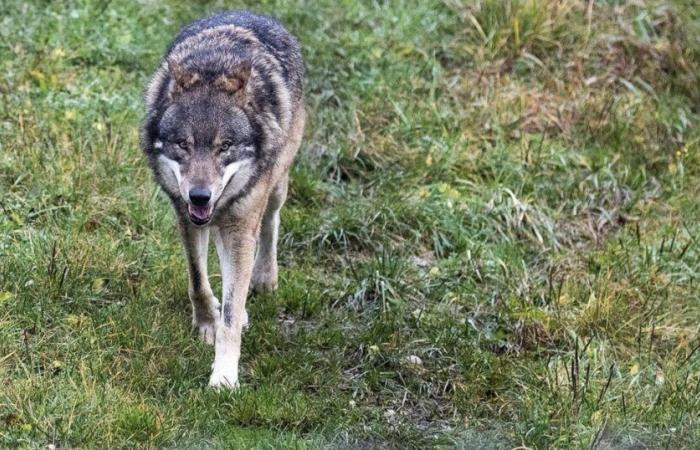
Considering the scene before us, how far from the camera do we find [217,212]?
6.11 metres

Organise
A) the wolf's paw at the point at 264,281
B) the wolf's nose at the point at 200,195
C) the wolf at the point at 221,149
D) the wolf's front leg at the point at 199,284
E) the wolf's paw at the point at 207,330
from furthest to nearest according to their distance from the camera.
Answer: the wolf's paw at the point at 264,281
the wolf's paw at the point at 207,330
the wolf's front leg at the point at 199,284
the wolf at the point at 221,149
the wolf's nose at the point at 200,195

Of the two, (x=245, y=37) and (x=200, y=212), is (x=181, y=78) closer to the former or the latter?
(x=200, y=212)

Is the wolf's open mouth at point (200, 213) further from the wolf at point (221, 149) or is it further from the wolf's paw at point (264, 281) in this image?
the wolf's paw at point (264, 281)

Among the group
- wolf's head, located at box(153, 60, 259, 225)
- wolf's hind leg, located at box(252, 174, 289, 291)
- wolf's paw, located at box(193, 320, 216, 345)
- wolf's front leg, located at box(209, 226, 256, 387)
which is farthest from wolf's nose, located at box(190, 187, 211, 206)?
wolf's hind leg, located at box(252, 174, 289, 291)

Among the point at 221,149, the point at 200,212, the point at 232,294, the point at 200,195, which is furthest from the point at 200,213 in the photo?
the point at 232,294

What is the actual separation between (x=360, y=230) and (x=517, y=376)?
1926 mm

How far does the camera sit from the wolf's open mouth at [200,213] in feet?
18.6

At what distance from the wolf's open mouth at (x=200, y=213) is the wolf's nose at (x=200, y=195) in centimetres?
6

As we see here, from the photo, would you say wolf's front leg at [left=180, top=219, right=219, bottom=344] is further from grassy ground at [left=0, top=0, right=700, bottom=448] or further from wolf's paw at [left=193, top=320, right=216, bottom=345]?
grassy ground at [left=0, top=0, right=700, bottom=448]

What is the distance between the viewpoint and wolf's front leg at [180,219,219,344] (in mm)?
6297

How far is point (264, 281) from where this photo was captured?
23.5 ft

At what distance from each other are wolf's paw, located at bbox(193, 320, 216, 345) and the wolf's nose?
1117 mm

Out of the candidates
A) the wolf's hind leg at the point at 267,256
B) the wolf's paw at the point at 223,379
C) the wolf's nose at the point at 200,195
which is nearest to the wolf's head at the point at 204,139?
the wolf's nose at the point at 200,195

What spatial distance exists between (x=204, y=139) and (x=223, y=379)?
4.16 feet
